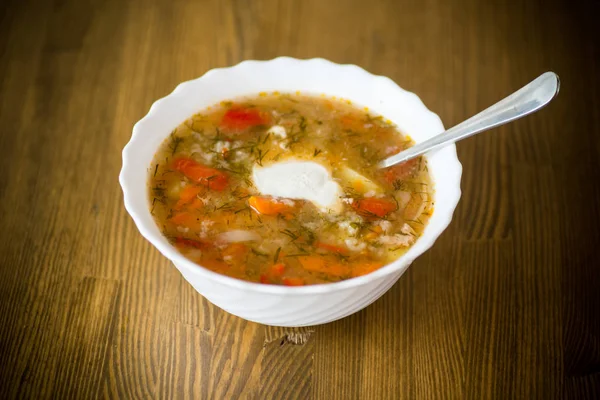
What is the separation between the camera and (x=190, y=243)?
224cm

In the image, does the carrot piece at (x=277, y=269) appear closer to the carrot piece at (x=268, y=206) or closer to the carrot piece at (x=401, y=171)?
the carrot piece at (x=268, y=206)

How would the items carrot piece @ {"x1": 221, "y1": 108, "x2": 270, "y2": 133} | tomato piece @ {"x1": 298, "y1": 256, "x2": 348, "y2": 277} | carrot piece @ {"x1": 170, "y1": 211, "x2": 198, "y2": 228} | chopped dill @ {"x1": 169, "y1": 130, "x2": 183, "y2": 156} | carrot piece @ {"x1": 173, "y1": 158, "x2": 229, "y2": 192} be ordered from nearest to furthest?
tomato piece @ {"x1": 298, "y1": 256, "x2": 348, "y2": 277}
carrot piece @ {"x1": 170, "y1": 211, "x2": 198, "y2": 228}
carrot piece @ {"x1": 173, "y1": 158, "x2": 229, "y2": 192}
chopped dill @ {"x1": 169, "y1": 130, "x2": 183, "y2": 156}
carrot piece @ {"x1": 221, "y1": 108, "x2": 270, "y2": 133}

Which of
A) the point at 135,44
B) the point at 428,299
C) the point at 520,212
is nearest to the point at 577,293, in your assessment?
the point at 520,212

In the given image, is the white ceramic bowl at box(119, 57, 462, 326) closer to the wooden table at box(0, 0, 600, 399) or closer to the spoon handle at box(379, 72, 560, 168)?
the spoon handle at box(379, 72, 560, 168)

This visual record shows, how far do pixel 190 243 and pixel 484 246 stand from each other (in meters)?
1.26

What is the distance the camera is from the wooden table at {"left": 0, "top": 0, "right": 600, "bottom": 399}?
237 centimetres

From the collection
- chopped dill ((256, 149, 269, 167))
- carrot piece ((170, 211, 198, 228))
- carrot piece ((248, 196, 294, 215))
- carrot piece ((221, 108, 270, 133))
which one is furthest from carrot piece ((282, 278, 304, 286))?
carrot piece ((221, 108, 270, 133))

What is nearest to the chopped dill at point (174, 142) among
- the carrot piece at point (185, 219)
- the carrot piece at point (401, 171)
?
the carrot piece at point (185, 219)

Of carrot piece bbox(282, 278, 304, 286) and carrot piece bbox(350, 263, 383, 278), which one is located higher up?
carrot piece bbox(350, 263, 383, 278)

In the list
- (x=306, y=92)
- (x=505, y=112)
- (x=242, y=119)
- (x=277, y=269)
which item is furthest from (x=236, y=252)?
(x=505, y=112)

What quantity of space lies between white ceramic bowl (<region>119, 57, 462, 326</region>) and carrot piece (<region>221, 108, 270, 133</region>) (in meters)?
0.09

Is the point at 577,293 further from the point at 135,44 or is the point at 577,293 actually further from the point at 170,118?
the point at 135,44

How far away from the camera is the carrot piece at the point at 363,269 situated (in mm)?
2166

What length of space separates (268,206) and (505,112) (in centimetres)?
89
